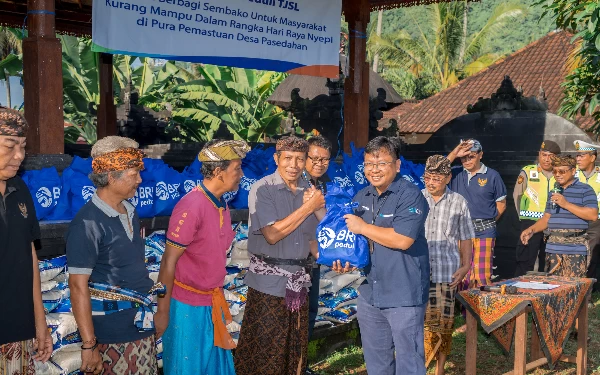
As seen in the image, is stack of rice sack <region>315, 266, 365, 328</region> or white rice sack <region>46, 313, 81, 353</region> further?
stack of rice sack <region>315, 266, 365, 328</region>

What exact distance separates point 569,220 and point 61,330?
5.18 meters

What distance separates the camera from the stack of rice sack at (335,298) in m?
6.77

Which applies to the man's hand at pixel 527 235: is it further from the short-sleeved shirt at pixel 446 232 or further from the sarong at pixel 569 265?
the short-sleeved shirt at pixel 446 232

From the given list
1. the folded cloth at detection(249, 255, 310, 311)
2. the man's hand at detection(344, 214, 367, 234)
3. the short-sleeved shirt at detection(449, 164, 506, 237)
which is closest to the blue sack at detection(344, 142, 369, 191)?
the short-sleeved shirt at detection(449, 164, 506, 237)

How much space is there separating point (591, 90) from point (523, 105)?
8.78ft

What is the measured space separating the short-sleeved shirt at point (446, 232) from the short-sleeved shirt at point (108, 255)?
9.49 ft

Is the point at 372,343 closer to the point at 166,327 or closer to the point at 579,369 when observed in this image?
the point at 166,327

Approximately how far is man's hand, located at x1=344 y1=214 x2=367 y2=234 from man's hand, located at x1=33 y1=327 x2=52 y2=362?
5.98 feet

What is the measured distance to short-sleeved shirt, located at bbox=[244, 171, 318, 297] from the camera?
183 inches

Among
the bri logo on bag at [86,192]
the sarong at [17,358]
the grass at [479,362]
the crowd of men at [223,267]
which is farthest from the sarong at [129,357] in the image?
the grass at [479,362]

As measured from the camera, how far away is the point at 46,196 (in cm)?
489

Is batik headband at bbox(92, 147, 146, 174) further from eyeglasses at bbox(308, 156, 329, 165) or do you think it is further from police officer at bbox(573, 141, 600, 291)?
police officer at bbox(573, 141, 600, 291)

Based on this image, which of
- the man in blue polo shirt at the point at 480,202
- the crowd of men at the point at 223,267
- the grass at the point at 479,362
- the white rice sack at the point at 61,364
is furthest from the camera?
the man in blue polo shirt at the point at 480,202

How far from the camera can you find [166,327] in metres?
3.99
